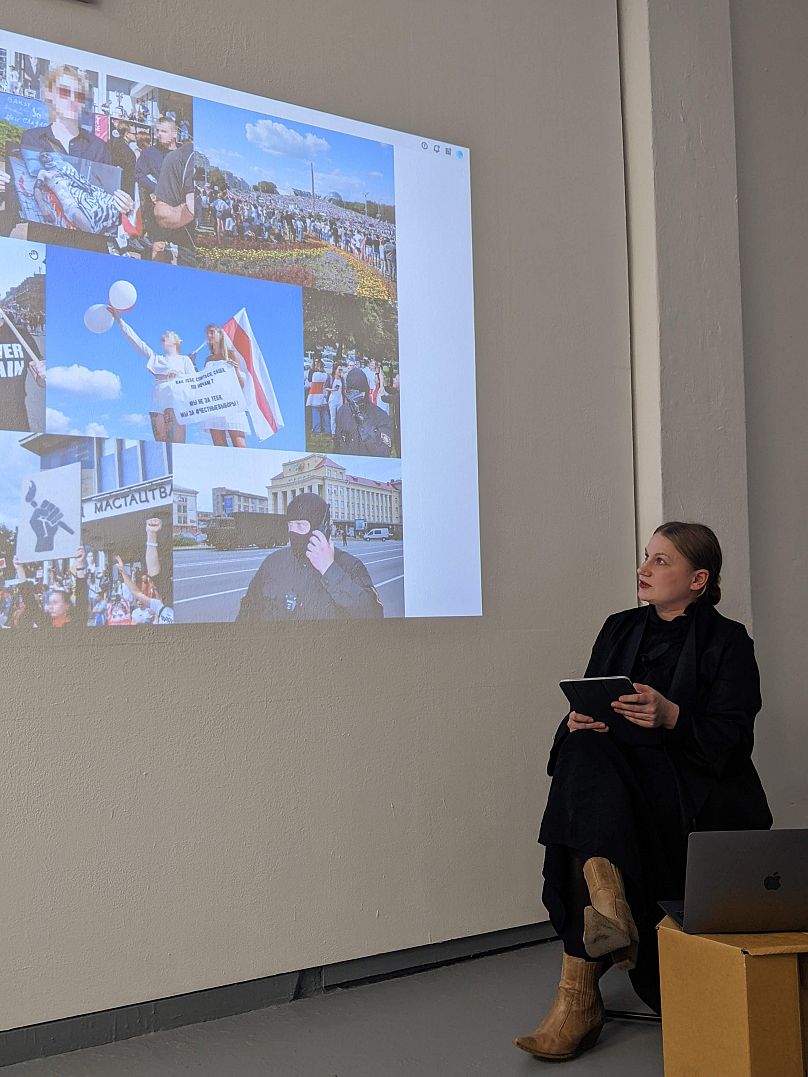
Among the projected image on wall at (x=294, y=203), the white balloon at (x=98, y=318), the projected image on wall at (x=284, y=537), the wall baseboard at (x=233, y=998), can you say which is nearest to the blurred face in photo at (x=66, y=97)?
the projected image on wall at (x=294, y=203)

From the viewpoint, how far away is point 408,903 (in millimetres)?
2695

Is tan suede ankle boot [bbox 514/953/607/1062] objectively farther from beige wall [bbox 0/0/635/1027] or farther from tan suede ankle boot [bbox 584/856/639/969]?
beige wall [bbox 0/0/635/1027]

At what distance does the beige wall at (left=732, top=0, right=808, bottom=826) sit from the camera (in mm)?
3502

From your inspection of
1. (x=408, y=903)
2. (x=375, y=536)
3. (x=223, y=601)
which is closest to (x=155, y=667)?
(x=223, y=601)

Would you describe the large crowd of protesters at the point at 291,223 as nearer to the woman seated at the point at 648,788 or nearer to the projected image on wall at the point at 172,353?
the projected image on wall at the point at 172,353

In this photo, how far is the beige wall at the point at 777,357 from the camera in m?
3.50

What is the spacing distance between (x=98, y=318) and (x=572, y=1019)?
180cm

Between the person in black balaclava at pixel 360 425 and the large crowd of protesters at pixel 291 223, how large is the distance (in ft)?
1.08

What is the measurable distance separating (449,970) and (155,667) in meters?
1.13

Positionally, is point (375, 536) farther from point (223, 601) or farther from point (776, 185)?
point (776, 185)

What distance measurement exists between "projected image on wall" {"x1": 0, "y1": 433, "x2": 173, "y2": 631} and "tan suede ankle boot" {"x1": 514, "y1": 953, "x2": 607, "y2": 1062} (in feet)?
3.81

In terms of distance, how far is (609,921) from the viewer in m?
1.97

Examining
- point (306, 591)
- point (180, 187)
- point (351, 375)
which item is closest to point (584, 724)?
point (306, 591)

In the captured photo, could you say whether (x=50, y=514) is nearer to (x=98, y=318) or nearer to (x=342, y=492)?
(x=98, y=318)
